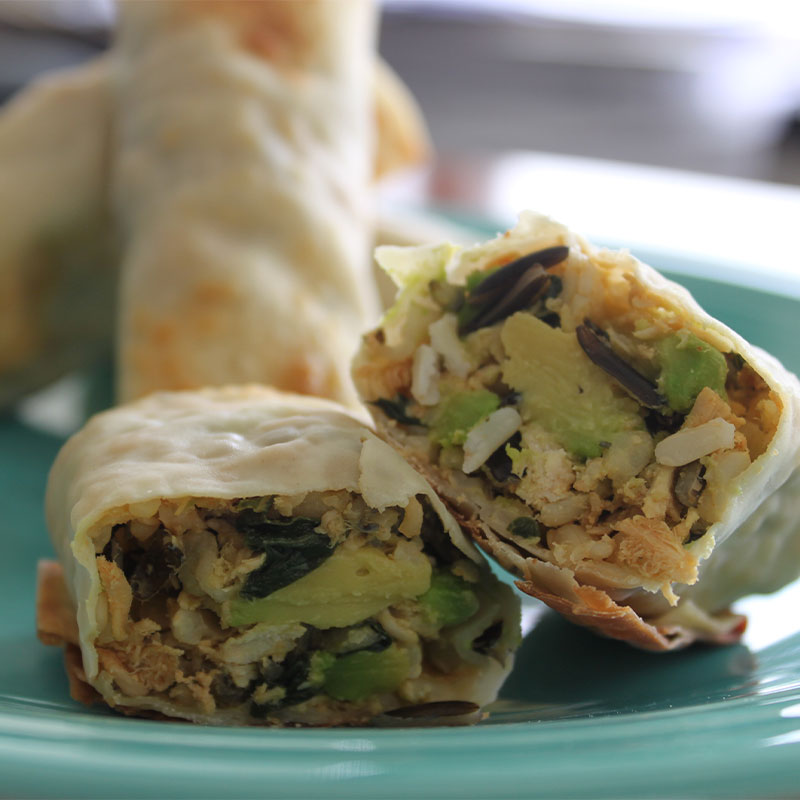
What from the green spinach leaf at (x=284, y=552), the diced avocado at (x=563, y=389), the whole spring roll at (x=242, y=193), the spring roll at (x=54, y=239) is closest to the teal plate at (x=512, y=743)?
the green spinach leaf at (x=284, y=552)

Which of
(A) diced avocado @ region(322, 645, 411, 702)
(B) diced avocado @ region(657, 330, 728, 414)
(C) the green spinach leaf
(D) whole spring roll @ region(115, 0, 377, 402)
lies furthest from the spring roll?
(B) diced avocado @ region(657, 330, 728, 414)

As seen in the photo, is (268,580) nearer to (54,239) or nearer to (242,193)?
(242,193)

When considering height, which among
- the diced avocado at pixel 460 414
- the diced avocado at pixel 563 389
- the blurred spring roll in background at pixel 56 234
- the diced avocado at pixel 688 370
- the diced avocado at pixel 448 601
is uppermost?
the diced avocado at pixel 688 370

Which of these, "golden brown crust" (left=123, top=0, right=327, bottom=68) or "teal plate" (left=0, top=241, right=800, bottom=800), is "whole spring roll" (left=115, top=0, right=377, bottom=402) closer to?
"golden brown crust" (left=123, top=0, right=327, bottom=68)

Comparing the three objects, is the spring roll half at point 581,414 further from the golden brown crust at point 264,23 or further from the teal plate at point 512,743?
the golden brown crust at point 264,23

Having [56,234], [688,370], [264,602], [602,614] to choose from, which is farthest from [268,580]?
[56,234]

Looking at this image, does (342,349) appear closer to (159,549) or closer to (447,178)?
(159,549)
